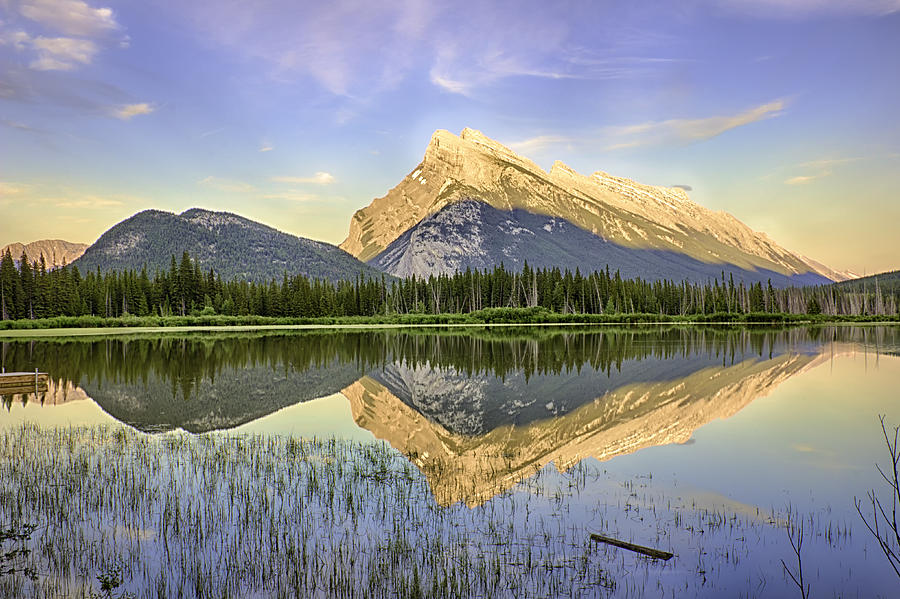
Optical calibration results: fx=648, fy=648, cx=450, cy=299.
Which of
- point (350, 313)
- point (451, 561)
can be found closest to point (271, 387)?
point (451, 561)

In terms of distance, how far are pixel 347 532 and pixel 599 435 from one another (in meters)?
10.1

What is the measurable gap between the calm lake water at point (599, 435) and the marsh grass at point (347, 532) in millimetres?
70

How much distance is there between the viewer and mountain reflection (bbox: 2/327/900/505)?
56.5 feet

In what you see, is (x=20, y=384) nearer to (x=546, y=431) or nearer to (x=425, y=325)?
(x=546, y=431)

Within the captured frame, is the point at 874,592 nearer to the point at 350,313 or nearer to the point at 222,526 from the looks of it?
the point at 222,526

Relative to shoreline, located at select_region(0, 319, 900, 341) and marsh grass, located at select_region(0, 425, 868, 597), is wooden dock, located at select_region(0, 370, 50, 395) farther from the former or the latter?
shoreline, located at select_region(0, 319, 900, 341)

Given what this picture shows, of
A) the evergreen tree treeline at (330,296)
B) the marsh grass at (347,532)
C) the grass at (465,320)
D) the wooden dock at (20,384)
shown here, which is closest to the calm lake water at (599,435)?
the marsh grass at (347,532)

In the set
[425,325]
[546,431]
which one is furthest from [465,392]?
[425,325]

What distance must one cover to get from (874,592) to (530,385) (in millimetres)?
21876

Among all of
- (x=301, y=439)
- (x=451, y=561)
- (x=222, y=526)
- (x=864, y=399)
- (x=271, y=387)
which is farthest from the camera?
(x=271, y=387)

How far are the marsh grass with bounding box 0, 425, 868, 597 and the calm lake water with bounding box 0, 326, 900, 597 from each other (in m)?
0.07

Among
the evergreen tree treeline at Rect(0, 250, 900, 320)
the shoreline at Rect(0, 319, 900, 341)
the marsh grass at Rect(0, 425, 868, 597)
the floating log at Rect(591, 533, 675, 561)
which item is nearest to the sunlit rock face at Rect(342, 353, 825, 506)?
the marsh grass at Rect(0, 425, 868, 597)

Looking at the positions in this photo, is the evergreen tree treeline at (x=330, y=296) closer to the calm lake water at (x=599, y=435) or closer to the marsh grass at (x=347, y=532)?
the calm lake water at (x=599, y=435)

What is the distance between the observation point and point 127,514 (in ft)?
36.7
